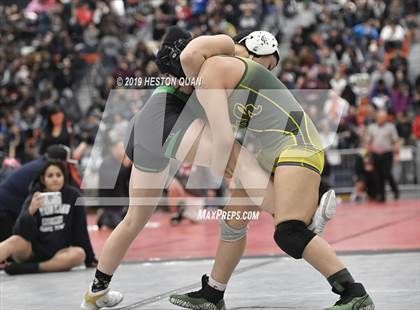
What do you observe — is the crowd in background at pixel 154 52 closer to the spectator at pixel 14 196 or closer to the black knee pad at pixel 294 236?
the spectator at pixel 14 196

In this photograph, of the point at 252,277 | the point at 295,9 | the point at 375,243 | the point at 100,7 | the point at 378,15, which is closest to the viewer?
the point at 252,277

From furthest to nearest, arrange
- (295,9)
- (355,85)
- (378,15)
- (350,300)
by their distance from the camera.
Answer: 1. (295,9)
2. (378,15)
3. (355,85)
4. (350,300)

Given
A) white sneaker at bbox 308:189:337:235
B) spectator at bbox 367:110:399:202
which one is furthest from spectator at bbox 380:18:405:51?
white sneaker at bbox 308:189:337:235

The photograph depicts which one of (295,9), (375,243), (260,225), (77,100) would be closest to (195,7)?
(295,9)

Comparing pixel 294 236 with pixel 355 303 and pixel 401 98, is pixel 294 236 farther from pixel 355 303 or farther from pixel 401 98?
pixel 401 98

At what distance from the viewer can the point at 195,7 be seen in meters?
21.2

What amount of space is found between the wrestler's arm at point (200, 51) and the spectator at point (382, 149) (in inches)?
410

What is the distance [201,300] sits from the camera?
497 cm

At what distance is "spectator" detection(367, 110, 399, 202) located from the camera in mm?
14758

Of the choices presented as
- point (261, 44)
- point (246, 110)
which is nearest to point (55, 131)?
point (261, 44)

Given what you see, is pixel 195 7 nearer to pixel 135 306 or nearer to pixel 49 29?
pixel 49 29

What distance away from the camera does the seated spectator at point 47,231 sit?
7.04 meters

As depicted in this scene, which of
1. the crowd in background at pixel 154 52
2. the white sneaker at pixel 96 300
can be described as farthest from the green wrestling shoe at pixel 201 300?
the crowd in background at pixel 154 52

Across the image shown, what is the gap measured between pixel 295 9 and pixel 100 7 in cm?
463
